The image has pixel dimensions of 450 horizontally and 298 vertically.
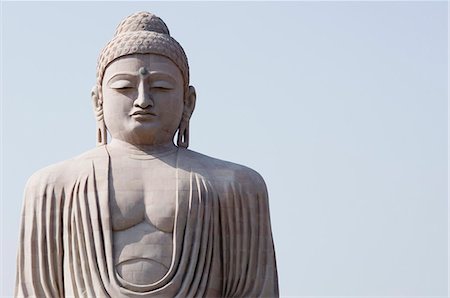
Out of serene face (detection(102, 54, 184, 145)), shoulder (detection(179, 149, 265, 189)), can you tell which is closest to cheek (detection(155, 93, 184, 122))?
serene face (detection(102, 54, 184, 145))

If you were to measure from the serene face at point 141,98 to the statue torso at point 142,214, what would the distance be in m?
0.33

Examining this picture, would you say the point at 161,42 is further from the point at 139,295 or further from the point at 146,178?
the point at 139,295

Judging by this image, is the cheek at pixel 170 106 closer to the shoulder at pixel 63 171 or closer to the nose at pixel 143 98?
the nose at pixel 143 98

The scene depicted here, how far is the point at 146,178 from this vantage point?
1895 centimetres

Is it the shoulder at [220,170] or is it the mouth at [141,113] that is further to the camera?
the shoulder at [220,170]

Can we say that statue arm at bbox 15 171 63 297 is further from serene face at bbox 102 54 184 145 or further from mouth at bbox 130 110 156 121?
mouth at bbox 130 110 156 121

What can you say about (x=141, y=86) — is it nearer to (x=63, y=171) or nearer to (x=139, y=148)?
(x=139, y=148)

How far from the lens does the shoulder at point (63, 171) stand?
19.0m

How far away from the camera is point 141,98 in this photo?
1895 centimetres

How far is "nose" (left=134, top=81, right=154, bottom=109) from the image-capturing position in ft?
62.1

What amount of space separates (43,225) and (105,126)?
1630 millimetres

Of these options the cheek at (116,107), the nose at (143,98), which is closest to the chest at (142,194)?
the cheek at (116,107)

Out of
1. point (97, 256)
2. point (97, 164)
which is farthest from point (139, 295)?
point (97, 164)

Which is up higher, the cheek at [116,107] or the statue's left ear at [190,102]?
the statue's left ear at [190,102]
